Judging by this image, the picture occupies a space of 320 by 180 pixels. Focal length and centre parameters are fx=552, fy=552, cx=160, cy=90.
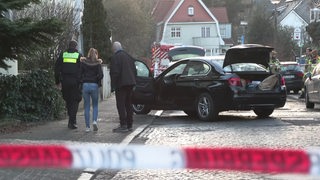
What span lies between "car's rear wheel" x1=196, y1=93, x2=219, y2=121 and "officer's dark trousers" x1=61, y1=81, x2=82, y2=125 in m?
3.00

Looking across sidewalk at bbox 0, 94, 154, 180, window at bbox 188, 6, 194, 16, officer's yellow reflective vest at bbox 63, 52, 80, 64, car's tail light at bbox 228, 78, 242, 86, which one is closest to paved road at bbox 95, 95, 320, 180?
sidewalk at bbox 0, 94, 154, 180

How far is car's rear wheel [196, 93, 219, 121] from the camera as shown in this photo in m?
12.3

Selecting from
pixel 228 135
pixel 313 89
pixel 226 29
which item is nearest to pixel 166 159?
pixel 228 135

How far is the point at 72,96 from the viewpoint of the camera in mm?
11031

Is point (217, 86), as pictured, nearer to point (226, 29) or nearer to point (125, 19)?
point (125, 19)

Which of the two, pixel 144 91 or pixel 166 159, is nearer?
pixel 166 159

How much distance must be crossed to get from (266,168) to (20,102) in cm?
854

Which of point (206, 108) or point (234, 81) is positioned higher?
point (234, 81)

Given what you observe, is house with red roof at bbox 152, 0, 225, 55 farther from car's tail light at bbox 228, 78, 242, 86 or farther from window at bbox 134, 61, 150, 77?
car's tail light at bbox 228, 78, 242, 86

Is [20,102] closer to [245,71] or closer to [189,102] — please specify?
[189,102]

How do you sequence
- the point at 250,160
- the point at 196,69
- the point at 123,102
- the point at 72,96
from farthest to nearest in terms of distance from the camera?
the point at 196,69, the point at 72,96, the point at 123,102, the point at 250,160

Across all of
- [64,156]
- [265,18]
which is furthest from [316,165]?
[265,18]

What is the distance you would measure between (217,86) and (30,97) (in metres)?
4.09

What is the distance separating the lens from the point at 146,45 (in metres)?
57.4
